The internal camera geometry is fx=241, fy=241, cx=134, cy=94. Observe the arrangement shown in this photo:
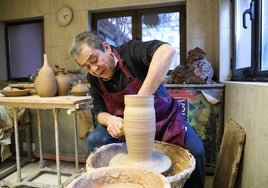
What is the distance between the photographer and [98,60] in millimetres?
1325

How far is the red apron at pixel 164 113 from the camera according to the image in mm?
1305

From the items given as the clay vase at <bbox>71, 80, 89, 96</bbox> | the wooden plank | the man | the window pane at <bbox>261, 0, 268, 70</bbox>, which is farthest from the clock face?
the window pane at <bbox>261, 0, 268, 70</bbox>

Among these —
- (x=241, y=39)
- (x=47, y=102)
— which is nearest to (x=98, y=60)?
(x=47, y=102)

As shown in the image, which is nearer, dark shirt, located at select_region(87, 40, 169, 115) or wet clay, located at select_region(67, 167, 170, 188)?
wet clay, located at select_region(67, 167, 170, 188)

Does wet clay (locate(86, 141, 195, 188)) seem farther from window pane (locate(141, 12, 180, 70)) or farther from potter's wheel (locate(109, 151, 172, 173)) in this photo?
window pane (locate(141, 12, 180, 70))

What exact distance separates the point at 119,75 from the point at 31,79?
83.6 inches

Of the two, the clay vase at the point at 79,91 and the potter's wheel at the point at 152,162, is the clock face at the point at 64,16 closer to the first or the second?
the clay vase at the point at 79,91

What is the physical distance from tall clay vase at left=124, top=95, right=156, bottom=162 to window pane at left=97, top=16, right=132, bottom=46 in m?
2.50

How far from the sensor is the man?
4.02 feet

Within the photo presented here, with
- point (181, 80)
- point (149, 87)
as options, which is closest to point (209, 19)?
point (181, 80)

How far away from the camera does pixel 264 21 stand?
1659mm

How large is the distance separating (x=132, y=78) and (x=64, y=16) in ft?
8.06

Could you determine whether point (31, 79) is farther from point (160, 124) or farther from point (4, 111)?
point (160, 124)

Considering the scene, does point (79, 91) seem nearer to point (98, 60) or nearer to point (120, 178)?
point (98, 60)
